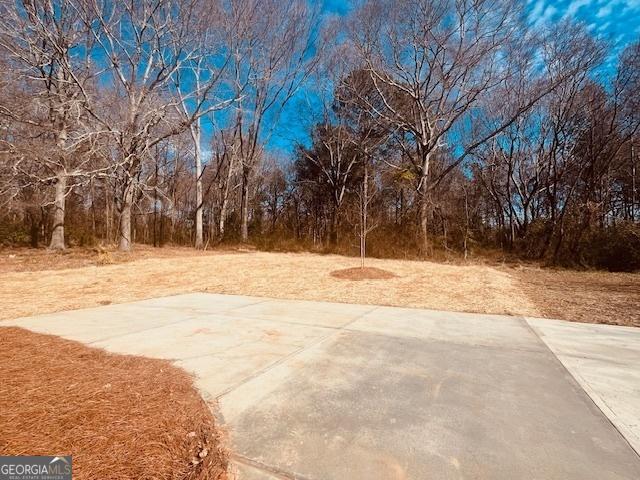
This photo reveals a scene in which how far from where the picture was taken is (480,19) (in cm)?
1188

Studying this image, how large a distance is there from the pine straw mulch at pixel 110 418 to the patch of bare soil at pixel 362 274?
5.34 meters

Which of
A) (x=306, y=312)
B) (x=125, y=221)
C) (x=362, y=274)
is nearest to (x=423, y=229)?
(x=362, y=274)

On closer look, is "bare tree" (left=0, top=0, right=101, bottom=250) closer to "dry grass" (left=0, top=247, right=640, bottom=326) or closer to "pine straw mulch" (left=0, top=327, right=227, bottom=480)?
"dry grass" (left=0, top=247, right=640, bottom=326)

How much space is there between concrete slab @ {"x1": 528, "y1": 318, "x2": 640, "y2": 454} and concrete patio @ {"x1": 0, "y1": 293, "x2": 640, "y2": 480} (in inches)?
0.5

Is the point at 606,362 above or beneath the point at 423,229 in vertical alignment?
beneath

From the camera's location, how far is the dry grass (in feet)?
15.7

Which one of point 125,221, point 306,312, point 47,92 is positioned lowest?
point 306,312

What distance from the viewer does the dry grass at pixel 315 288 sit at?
479 centimetres

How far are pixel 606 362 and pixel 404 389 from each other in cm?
188

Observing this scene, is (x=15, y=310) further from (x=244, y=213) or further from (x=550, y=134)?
(x=550, y=134)

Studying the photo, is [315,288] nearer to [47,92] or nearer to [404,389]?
[404,389]

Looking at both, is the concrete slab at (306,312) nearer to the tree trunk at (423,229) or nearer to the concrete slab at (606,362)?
the concrete slab at (606,362)

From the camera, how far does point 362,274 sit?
24.9 feet

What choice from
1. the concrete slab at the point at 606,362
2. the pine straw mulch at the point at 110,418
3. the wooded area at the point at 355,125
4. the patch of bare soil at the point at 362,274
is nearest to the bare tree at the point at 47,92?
the wooded area at the point at 355,125
